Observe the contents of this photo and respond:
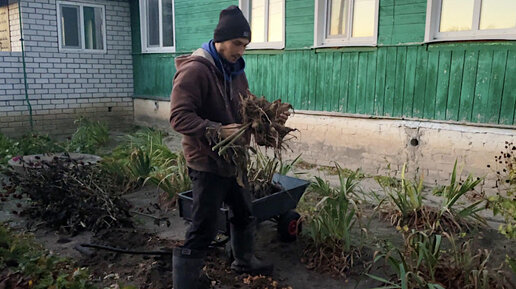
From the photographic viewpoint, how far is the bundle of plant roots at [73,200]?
415cm

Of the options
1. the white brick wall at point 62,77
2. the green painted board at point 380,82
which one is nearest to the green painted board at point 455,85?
the green painted board at point 380,82

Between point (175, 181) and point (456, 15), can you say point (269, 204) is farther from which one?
point (456, 15)

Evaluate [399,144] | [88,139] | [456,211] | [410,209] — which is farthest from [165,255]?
[88,139]

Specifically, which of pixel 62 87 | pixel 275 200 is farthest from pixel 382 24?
pixel 62 87

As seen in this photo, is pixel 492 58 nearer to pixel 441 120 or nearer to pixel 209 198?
pixel 441 120

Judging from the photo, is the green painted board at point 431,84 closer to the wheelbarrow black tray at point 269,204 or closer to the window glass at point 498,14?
the window glass at point 498,14

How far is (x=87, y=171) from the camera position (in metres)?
4.57

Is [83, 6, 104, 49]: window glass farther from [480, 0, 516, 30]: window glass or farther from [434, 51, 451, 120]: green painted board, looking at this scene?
[480, 0, 516, 30]: window glass

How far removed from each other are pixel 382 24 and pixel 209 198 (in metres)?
4.51

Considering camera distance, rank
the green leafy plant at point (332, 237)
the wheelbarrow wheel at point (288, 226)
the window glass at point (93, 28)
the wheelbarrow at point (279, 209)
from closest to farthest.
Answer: the wheelbarrow at point (279, 209)
the green leafy plant at point (332, 237)
the wheelbarrow wheel at point (288, 226)
the window glass at point (93, 28)

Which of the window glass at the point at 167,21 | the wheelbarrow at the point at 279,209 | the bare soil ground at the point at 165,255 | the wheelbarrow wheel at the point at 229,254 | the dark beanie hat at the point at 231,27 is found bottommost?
the bare soil ground at the point at 165,255

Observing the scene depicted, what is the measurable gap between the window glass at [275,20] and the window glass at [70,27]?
515cm

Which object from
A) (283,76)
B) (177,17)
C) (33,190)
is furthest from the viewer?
(177,17)

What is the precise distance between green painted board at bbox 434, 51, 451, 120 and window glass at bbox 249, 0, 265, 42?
11.1ft
